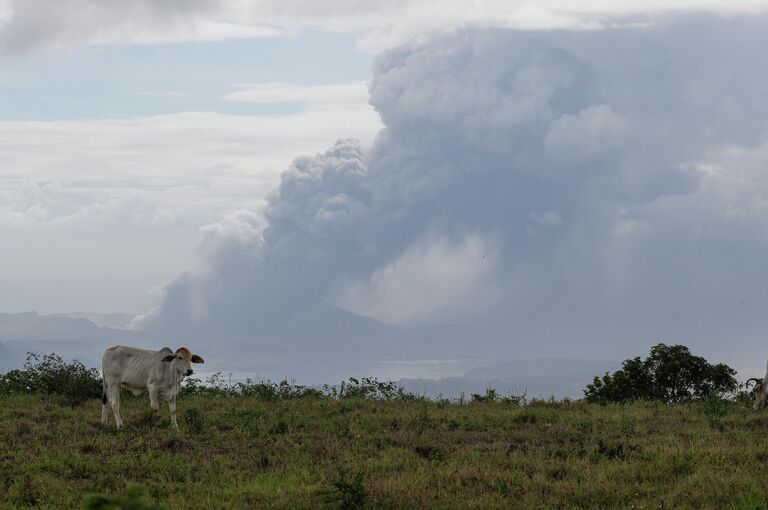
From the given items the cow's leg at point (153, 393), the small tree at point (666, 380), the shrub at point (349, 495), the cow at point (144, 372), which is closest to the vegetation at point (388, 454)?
the shrub at point (349, 495)

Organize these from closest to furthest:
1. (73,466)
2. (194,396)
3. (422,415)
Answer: (73,466), (422,415), (194,396)

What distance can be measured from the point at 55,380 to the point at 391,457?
42.7 ft

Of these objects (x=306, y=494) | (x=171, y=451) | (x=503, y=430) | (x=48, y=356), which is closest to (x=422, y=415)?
(x=503, y=430)

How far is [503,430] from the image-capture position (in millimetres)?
19656

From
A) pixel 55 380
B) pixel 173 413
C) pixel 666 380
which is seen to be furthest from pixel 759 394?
pixel 55 380

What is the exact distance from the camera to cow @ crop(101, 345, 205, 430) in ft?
66.8

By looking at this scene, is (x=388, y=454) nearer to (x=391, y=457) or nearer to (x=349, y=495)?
(x=391, y=457)

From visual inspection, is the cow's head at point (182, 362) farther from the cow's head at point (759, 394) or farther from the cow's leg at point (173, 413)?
the cow's head at point (759, 394)

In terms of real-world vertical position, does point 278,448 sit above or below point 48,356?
below

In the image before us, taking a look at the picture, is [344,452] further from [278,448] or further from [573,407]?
[573,407]

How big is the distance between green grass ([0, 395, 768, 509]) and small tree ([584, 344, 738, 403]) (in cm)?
443

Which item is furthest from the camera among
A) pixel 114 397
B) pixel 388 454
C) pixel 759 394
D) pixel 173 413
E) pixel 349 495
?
pixel 759 394

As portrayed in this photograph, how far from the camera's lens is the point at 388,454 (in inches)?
659

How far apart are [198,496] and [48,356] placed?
15221mm
